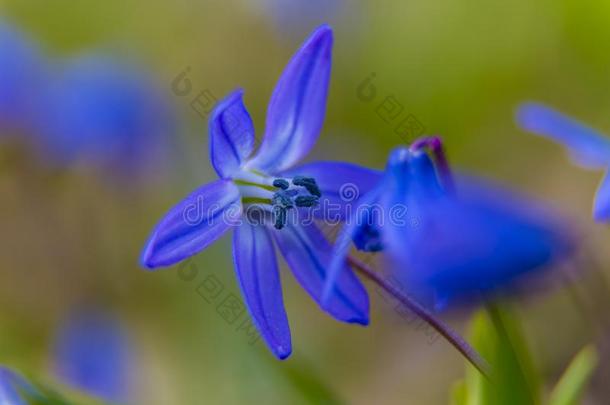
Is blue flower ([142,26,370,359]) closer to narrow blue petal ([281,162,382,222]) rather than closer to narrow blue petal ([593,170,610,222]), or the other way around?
narrow blue petal ([281,162,382,222])

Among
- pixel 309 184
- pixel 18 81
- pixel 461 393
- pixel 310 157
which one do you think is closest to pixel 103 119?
pixel 18 81

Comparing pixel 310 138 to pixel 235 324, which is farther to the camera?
pixel 235 324

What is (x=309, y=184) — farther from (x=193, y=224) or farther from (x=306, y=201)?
(x=193, y=224)

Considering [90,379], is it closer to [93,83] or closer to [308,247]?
[93,83]

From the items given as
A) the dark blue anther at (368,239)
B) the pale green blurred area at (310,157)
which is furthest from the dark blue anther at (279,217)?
the pale green blurred area at (310,157)

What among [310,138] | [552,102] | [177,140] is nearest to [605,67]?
[552,102]
